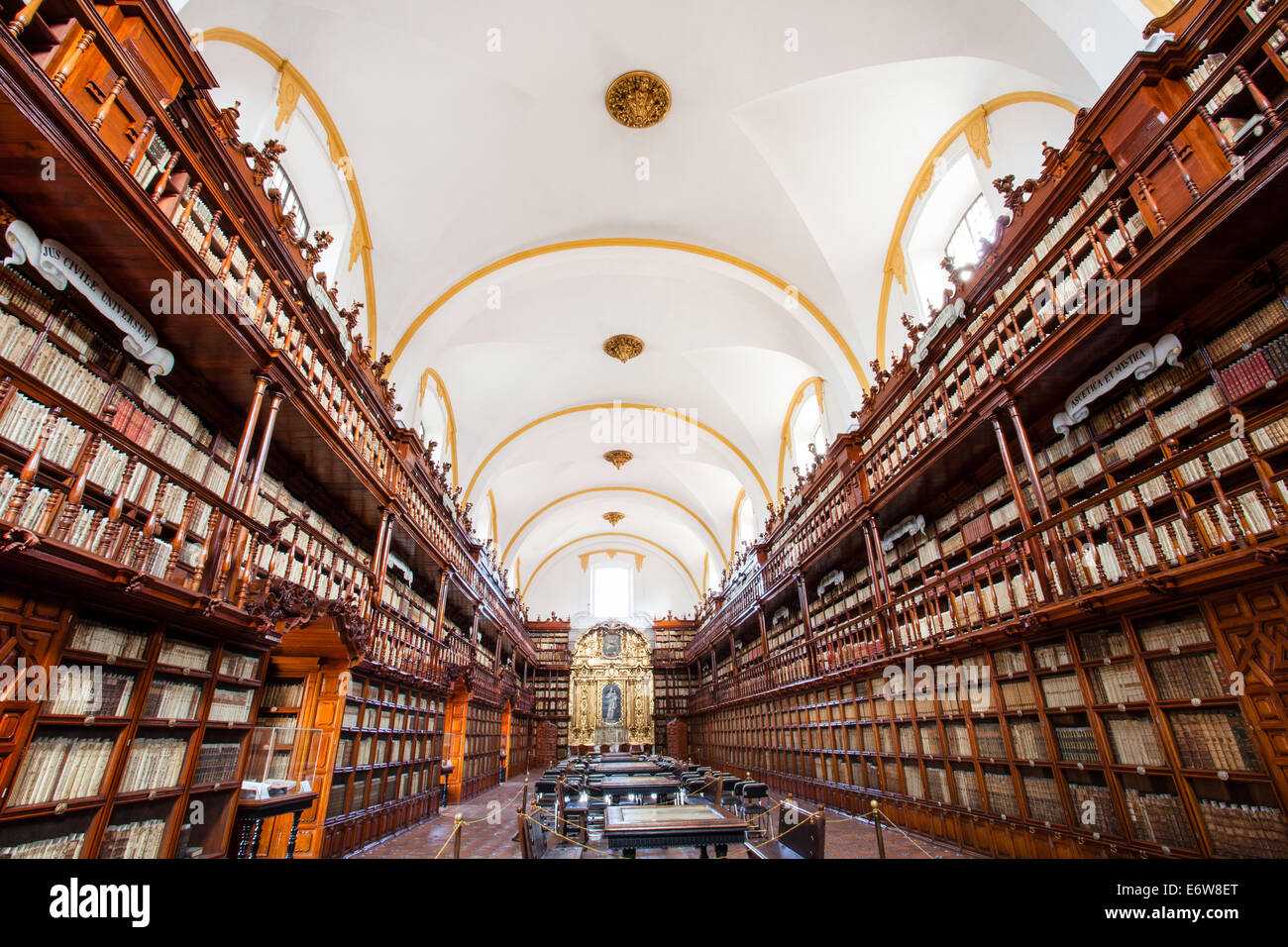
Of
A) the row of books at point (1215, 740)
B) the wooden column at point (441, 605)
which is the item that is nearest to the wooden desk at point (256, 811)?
the wooden column at point (441, 605)

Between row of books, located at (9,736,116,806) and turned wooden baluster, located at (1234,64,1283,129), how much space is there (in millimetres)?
8103

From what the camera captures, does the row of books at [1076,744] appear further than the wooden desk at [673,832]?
Yes

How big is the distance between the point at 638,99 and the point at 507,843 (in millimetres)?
10614

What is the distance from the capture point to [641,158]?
32.6 feet

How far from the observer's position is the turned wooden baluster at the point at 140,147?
3.81 metres

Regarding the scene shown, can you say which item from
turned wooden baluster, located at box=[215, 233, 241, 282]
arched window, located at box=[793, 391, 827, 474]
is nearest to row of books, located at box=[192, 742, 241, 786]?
turned wooden baluster, located at box=[215, 233, 241, 282]

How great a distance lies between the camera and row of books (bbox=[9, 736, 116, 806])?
10.7 ft

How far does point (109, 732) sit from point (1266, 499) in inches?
302

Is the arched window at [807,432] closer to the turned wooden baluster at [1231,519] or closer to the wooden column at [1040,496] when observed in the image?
the wooden column at [1040,496]

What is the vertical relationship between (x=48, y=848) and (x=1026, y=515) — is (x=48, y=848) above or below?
below

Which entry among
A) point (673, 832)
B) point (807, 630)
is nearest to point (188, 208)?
point (673, 832)

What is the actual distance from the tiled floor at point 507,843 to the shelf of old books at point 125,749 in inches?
81.5

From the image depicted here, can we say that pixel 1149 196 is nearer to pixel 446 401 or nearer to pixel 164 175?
pixel 164 175
